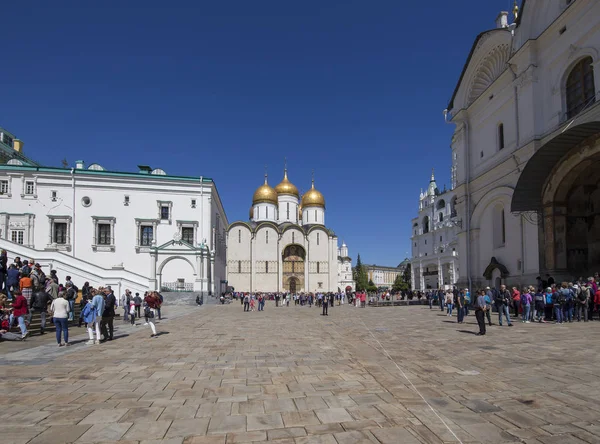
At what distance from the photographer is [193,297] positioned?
35250 mm

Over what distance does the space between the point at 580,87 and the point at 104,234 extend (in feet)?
120

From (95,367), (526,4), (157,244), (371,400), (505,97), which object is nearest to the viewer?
(371,400)

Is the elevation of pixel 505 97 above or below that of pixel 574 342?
above

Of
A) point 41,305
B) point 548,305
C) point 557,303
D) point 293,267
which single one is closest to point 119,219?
point 41,305

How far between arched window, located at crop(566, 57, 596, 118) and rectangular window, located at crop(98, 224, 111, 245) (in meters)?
35.6

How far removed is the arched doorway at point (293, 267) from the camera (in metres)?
63.3

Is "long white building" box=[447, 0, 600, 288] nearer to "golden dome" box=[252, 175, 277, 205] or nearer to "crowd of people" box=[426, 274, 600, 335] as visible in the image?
"crowd of people" box=[426, 274, 600, 335]

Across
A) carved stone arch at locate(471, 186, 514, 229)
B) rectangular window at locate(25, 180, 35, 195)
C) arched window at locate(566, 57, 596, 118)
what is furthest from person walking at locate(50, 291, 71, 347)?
rectangular window at locate(25, 180, 35, 195)

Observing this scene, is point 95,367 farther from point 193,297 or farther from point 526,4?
point 193,297

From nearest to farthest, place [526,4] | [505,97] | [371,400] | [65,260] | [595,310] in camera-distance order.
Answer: [371,400], [595,310], [526,4], [505,97], [65,260]

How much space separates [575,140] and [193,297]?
28390 millimetres

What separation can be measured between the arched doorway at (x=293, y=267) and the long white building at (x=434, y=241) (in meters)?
21.0

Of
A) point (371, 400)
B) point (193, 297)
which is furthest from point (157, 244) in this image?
point (371, 400)

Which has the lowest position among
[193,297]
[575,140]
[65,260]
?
[193,297]
